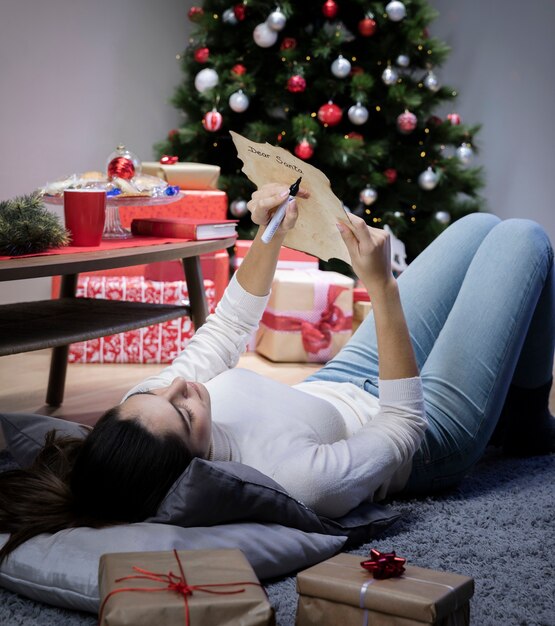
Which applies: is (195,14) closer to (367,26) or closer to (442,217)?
(367,26)

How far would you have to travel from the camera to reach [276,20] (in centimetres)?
346

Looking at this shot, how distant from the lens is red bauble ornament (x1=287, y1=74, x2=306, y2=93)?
139 inches

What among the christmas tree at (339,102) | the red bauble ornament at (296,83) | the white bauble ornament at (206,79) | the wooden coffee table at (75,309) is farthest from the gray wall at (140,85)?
the wooden coffee table at (75,309)

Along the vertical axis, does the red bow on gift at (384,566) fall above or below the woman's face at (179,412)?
below

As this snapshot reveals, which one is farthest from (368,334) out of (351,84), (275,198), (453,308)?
(351,84)

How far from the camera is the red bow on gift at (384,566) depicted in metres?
1.03

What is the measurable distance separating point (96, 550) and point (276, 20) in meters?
2.70

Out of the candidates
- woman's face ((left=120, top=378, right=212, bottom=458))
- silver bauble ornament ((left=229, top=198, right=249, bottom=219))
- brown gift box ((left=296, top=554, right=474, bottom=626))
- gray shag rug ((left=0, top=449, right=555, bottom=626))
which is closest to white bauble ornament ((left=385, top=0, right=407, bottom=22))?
silver bauble ornament ((left=229, top=198, right=249, bottom=219))

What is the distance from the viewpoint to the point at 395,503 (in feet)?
5.40

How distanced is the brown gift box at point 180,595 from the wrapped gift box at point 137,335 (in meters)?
2.09

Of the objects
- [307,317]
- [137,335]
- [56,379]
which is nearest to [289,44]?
[307,317]

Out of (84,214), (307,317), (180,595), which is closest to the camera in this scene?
(180,595)

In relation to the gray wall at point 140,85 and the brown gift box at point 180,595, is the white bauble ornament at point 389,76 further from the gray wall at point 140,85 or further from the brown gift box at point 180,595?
the brown gift box at point 180,595

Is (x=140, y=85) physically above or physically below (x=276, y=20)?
below
